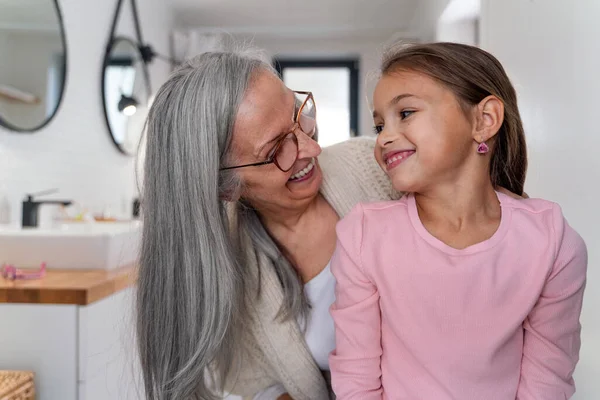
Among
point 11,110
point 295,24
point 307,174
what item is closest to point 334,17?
point 295,24

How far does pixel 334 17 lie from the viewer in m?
4.36

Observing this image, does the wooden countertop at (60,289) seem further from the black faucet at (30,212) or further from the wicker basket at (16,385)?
the black faucet at (30,212)

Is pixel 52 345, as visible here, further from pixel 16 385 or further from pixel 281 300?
pixel 281 300

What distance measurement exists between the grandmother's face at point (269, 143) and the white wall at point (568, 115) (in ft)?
1.93

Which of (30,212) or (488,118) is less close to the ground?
(488,118)

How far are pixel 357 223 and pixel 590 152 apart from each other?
0.56 metres

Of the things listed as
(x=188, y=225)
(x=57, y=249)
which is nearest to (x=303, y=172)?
(x=188, y=225)

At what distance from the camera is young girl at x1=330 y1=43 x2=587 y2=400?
3.03ft

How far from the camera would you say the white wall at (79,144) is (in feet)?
7.33

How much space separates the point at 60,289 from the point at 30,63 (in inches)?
49.3

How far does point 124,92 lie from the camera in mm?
3324

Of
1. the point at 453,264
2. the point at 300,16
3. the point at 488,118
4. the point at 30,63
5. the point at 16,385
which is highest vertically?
the point at 300,16

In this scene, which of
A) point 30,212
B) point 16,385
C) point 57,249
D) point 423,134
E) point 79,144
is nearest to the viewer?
point 423,134

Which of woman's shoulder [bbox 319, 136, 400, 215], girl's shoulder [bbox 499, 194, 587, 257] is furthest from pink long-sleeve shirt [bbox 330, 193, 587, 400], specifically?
woman's shoulder [bbox 319, 136, 400, 215]
